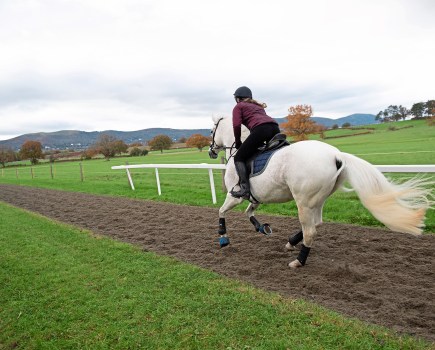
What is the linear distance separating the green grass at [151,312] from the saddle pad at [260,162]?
1.89 meters

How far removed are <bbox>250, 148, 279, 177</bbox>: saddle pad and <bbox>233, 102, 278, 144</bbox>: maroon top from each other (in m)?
0.53

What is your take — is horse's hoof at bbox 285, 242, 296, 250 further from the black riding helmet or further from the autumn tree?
the autumn tree

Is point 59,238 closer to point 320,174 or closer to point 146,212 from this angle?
point 146,212

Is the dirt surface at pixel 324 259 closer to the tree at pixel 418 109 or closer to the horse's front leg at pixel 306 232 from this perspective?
the horse's front leg at pixel 306 232

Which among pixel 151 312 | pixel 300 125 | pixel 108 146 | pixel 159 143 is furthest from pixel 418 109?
pixel 151 312

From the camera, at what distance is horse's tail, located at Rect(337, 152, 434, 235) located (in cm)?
456

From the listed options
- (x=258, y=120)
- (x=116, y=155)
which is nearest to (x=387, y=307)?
(x=258, y=120)

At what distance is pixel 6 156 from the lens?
9069 cm

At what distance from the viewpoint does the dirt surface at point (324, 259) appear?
3.91m

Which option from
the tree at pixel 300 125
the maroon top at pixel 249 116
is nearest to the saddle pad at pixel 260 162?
the maroon top at pixel 249 116

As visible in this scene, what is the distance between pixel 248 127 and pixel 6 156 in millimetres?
102486

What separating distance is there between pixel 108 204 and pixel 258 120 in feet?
27.8

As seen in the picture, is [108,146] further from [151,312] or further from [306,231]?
[151,312]

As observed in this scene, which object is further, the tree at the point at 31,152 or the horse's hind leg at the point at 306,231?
the tree at the point at 31,152
